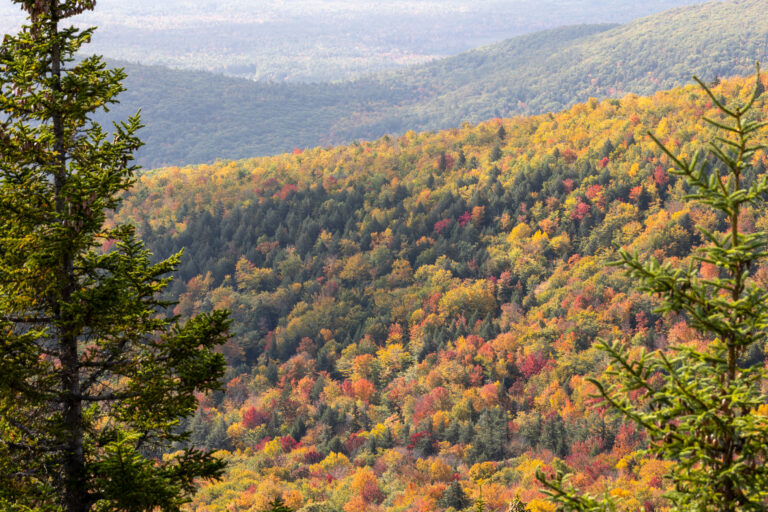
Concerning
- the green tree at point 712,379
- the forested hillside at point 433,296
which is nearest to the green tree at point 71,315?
the green tree at point 712,379

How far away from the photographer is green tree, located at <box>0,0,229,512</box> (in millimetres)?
11469

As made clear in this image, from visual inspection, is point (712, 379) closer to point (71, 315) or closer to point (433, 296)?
point (71, 315)

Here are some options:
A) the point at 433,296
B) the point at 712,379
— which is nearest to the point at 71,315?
the point at 712,379

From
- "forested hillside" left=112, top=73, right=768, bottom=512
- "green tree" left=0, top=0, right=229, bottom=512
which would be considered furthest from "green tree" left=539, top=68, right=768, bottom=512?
"forested hillside" left=112, top=73, right=768, bottom=512

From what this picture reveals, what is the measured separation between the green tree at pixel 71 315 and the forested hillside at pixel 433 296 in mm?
44006

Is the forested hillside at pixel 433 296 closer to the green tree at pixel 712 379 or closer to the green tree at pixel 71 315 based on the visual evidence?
the green tree at pixel 71 315

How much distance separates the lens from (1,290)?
38.3 feet

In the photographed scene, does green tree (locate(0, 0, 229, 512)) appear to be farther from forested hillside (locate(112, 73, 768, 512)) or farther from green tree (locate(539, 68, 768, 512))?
forested hillside (locate(112, 73, 768, 512))

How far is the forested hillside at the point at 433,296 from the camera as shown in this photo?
268 feet

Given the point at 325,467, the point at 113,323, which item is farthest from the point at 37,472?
the point at 325,467

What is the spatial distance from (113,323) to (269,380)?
372 ft

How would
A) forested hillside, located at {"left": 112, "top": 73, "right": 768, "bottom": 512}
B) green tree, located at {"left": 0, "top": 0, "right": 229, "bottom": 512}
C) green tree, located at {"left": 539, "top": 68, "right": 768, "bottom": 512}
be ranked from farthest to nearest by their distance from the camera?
forested hillside, located at {"left": 112, "top": 73, "right": 768, "bottom": 512}
green tree, located at {"left": 0, "top": 0, "right": 229, "bottom": 512}
green tree, located at {"left": 539, "top": 68, "right": 768, "bottom": 512}

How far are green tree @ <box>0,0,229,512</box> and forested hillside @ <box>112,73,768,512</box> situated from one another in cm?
4401

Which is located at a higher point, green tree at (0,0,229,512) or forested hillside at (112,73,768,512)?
green tree at (0,0,229,512)
